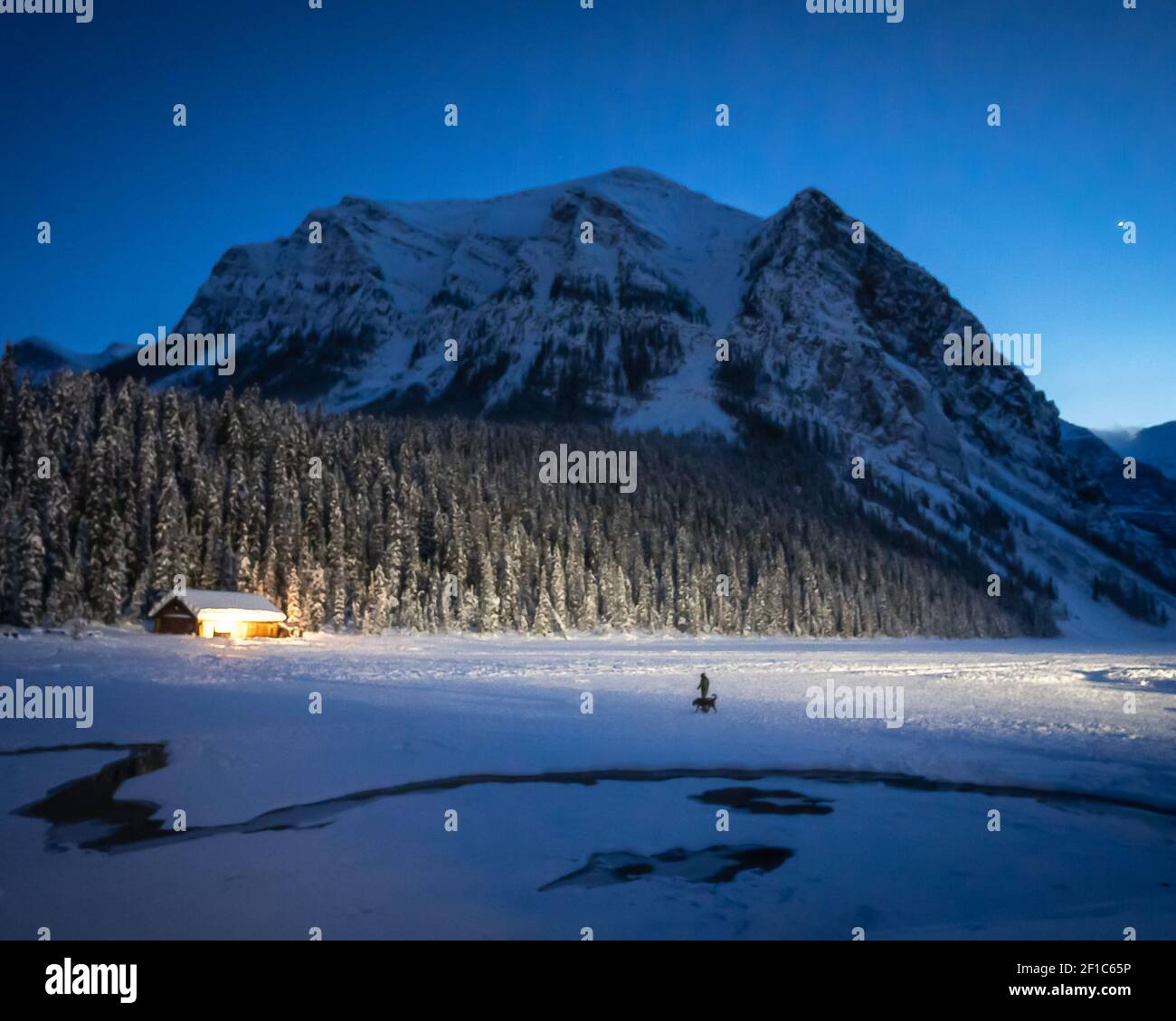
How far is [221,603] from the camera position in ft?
203

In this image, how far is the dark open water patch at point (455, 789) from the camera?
13773 mm

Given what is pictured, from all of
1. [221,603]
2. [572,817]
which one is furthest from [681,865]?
[221,603]

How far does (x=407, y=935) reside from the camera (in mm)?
10258

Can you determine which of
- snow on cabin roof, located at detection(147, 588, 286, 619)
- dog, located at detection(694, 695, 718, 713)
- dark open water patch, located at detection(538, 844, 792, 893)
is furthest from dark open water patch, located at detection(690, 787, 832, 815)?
snow on cabin roof, located at detection(147, 588, 286, 619)

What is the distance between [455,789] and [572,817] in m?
3.76

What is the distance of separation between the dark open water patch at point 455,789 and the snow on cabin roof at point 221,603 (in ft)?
137

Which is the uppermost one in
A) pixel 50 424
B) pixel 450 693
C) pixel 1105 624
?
pixel 50 424

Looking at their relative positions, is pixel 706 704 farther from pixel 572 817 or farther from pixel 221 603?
pixel 221 603

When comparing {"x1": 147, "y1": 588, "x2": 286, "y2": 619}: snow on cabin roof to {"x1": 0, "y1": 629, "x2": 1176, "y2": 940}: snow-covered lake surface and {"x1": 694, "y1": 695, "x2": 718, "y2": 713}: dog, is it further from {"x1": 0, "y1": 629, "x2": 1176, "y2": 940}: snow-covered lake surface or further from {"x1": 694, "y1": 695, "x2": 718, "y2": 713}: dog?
{"x1": 694, "y1": 695, "x2": 718, "y2": 713}: dog

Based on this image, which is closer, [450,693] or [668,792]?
[668,792]
